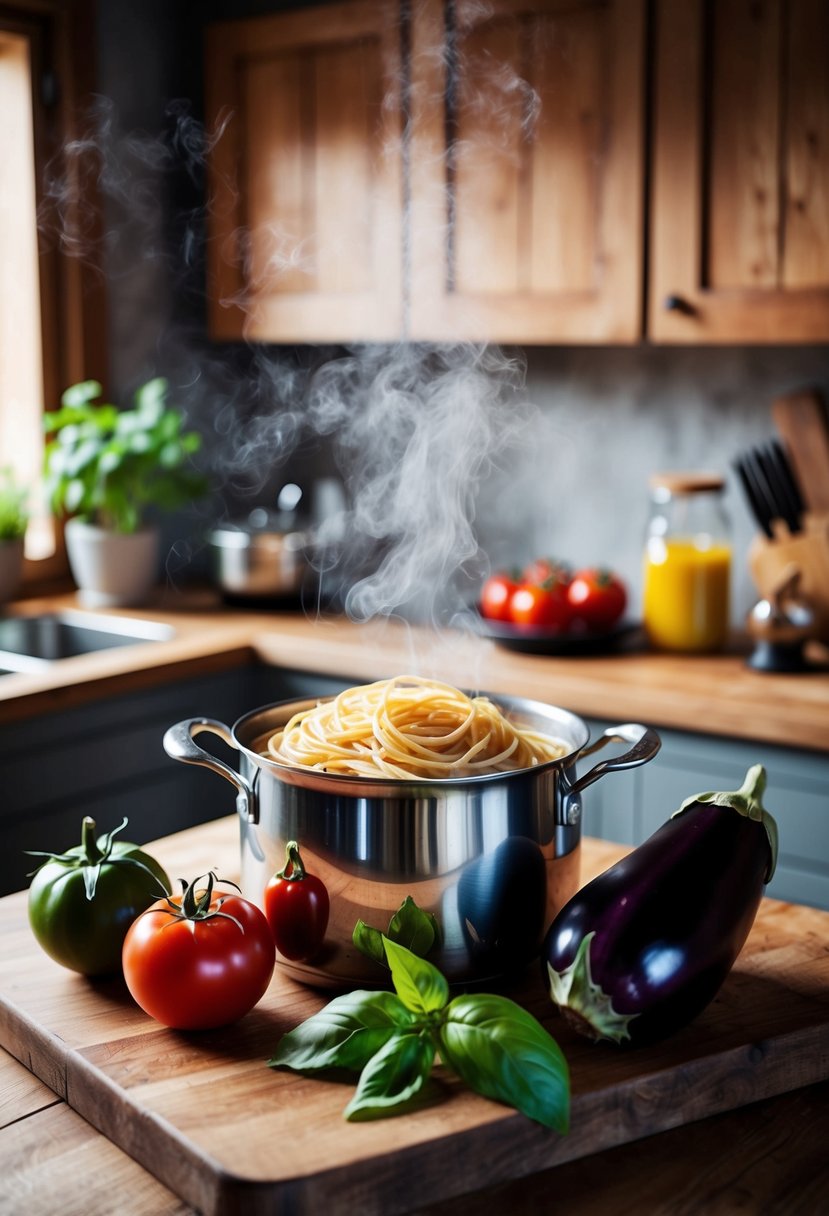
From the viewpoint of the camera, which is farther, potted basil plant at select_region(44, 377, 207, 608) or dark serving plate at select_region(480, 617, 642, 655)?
potted basil plant at select_region(44, 377, 207, 608)

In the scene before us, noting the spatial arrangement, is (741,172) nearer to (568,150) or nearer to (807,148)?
(807,148)

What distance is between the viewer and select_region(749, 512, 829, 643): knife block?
2410 mm

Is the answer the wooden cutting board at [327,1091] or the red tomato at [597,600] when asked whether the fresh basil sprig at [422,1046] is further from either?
the red tomato at [597,600]

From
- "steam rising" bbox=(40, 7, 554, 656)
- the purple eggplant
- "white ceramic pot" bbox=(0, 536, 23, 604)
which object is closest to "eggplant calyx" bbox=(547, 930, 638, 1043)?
the purple eggplant

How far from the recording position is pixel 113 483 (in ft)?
9.34

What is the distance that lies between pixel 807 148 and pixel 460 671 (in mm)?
1096

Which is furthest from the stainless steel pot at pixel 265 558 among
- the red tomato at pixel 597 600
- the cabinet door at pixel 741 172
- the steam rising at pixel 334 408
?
the cabinet door at pixel 741 172

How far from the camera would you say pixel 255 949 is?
1.02 m

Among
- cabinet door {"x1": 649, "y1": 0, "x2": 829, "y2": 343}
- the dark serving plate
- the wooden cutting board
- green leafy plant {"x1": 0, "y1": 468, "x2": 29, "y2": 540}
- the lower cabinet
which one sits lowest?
the lower cabinet

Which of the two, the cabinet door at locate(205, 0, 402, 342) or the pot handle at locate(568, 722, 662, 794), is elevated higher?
the cabinet door at locate(205, 0, 402, 342)

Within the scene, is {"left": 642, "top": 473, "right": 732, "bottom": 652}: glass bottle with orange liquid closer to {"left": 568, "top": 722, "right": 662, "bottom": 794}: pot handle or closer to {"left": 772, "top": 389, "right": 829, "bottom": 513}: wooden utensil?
{"left": 772, "top": 389, "right": 829, "bottom": 513}: wooden utensil

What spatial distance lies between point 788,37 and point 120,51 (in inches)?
65.4

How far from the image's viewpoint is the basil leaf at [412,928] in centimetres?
103

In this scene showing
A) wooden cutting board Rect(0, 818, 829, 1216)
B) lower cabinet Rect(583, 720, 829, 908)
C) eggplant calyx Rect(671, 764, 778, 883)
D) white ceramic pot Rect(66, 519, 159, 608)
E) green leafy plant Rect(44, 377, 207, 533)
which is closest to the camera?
wooden cutting board Rect(0, 818, 829, 1216)
